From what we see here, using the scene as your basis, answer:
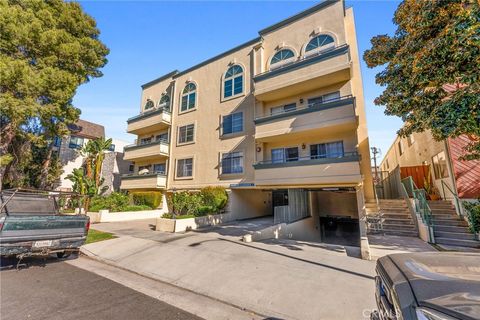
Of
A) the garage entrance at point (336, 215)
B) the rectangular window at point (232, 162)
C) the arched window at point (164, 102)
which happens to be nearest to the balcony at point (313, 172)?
the rectangular window at point (232, 162)

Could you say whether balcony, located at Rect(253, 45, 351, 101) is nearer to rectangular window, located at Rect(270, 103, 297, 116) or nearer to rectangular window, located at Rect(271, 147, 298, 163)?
rectangular window, located at Rect(270, 103, 297, 116)

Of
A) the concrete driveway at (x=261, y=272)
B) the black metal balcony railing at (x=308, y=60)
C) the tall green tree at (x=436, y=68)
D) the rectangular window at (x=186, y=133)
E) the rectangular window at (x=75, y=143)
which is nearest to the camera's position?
the concrete driveway at (x=261, y=272)

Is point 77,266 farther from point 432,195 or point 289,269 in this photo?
point 432,195

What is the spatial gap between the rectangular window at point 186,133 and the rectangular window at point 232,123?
364 centimetres

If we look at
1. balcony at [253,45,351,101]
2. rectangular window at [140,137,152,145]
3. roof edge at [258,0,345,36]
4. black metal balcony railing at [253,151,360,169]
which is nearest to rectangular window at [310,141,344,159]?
black metal balcony railing at [253,151,360,169]

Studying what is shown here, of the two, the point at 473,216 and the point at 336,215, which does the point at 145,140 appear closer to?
the point at 336,215

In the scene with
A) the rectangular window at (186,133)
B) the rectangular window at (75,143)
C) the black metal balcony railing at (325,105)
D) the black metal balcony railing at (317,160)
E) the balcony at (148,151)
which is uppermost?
the rectangular window at (75,143)

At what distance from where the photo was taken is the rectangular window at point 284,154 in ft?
49.2

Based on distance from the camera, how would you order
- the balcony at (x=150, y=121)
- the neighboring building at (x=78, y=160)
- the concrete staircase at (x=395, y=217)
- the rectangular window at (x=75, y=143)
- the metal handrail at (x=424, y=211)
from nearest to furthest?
the metal handrail at (x=424, y=211) < the concrete staircase at (x=395, y=217) < the balcony at (x=150, y=121) < the neighboring building at (x=78, y=160) < the rectangular window at (x=75, y=143)

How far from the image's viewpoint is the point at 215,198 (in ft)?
50.2

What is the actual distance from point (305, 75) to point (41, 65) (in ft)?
65.2

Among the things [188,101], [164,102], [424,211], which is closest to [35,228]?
[424,211]

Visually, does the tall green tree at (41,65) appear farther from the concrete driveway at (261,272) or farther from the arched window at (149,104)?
the concrete driveway at (261,272)

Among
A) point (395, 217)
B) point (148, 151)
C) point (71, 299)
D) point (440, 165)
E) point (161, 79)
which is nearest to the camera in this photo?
point (71, 299)
